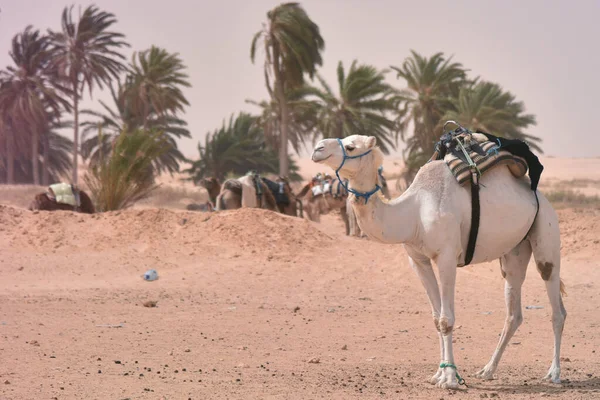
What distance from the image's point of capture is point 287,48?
127 ft

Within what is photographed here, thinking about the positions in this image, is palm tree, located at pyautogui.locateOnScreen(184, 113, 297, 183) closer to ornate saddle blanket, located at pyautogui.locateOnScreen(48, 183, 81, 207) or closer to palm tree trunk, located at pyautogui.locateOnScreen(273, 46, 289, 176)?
palm tree trunk, located at pyautogui.locateOnScreen(273, 46, 289, 176)

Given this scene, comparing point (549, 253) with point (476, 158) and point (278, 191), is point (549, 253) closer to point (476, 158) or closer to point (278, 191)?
point (476, 158)

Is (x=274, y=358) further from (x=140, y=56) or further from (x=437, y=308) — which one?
(x=140, y=56)

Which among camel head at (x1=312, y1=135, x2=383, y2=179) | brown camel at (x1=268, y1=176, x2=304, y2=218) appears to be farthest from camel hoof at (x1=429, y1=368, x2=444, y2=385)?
brown camel at (x1=268, y1=176, x2=304, y2=218)

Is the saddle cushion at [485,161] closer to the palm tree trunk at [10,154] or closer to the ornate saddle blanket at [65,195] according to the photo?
the ornate saddle blanket at [65,195]

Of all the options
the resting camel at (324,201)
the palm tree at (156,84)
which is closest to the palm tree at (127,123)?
the palm tree at (156,84)

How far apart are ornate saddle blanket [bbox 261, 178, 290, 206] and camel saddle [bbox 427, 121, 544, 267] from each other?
15.0m

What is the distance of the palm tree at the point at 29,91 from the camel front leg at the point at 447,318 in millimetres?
44378

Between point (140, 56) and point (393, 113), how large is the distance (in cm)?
1626

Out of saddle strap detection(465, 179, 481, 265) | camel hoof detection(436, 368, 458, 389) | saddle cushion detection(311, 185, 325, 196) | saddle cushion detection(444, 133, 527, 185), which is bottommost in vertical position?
camel hoof detection(436, 368, 458, 389)

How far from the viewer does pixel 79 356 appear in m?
8.35

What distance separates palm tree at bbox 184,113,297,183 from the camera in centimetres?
5272

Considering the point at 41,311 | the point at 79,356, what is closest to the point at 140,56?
the point at 41,311

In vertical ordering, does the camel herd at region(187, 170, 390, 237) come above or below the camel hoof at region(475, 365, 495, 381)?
above
